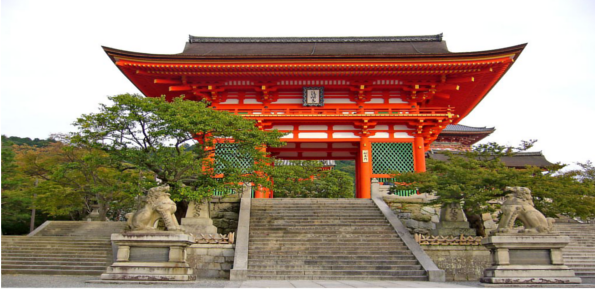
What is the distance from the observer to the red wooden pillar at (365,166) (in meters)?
17.6

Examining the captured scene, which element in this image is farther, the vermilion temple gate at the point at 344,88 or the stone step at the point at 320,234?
the vermilion temple gate at the point at 344,88

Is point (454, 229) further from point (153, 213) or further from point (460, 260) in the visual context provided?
point (153, 213)

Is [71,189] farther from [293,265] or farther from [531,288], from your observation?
[531,288]

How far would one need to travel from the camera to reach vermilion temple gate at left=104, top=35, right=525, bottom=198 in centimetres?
1712

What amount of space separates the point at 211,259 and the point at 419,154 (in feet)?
35.9

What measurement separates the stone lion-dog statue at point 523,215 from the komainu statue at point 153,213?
7.80m

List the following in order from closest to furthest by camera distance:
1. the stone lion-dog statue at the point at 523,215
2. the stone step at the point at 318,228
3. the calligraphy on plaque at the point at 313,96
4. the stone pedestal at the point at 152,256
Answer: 1. the stone pedestal at the point at 152,256
2. the stone lion-dog statue at the point at 523,215
3. the stone step at the point at 318,228
4. the calligraphy on plaque at the point at 313,96

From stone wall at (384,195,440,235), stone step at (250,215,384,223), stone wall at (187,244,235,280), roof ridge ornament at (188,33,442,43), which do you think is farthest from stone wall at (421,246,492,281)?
roof ridge ornament at (188,33,442,43)

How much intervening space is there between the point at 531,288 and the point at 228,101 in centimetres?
1471

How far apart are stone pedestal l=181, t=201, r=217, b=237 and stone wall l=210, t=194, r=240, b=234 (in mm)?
1256

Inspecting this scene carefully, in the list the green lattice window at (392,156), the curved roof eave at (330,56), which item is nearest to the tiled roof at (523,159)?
the green lattice window at (392,156)

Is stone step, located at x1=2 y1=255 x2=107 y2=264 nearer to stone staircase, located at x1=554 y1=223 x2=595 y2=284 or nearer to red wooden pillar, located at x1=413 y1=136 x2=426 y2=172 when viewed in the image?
red wooden pillar, located at x1=413 y1=136 x2=426 y2=172

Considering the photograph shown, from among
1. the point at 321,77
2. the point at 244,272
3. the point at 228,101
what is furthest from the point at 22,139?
the point at 244,272

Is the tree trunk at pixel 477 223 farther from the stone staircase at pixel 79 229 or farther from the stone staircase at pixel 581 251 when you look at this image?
the stone staircase at pixel 79 229
